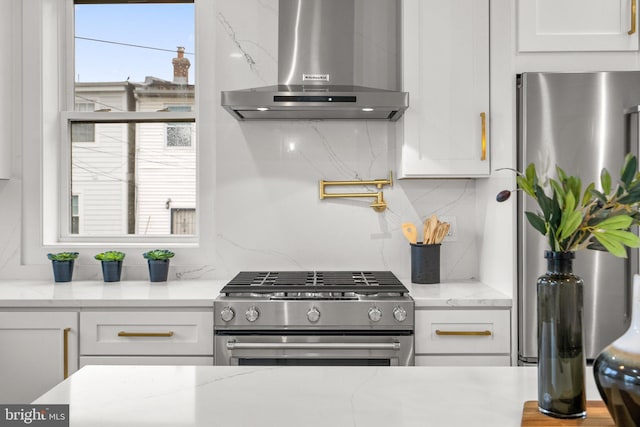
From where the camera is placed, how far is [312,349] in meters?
2.33

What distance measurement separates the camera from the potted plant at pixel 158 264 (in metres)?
2.87

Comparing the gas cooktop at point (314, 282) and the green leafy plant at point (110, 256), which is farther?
the green leafy plant at point (110, 256)

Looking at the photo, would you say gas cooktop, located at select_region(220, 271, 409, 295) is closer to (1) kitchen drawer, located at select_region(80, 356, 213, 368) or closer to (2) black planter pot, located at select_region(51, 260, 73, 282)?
A: (1) kitchen drawer, located at select_region(80, 356, 213, 368)

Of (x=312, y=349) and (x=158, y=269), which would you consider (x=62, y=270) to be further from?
(x=312, y=349)

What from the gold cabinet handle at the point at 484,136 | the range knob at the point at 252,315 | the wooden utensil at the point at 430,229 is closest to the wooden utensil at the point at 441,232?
the wooden utensil at the point at 430,229

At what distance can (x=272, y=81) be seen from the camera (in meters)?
3.02

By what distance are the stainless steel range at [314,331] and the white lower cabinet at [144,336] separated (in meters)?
0.09

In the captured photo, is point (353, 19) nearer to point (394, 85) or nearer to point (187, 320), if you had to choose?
point (394, 85)

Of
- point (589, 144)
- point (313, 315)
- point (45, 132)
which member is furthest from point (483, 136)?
point (45, 132)

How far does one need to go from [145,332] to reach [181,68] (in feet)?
5.21

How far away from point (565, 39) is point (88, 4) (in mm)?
2551

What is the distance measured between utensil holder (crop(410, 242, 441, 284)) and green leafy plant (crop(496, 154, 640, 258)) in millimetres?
1813

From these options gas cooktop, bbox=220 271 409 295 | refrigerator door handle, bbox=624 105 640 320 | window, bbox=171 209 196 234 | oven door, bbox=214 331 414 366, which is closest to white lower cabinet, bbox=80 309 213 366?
oven door, bbox=214 331 414 366

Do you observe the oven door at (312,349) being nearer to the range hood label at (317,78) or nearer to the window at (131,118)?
the window at (131,118)
